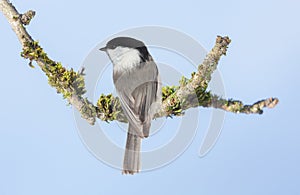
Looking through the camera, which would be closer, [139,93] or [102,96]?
[102,96]

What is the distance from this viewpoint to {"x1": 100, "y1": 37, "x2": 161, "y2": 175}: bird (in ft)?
15.6

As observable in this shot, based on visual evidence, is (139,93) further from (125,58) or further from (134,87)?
(125,58)

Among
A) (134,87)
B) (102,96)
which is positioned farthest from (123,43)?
(102,96)

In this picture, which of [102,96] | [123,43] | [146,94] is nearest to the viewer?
[102,96]

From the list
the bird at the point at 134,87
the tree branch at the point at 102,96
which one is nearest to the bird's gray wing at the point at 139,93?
the bird at the point at 134,87

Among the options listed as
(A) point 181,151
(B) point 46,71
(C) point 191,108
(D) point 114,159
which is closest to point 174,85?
(C) point 191,108

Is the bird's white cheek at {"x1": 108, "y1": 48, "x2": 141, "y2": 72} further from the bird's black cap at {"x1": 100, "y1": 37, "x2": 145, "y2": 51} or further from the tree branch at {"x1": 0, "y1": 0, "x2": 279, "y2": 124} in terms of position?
the tree branch at {"x1": 0, "y1": 0, "x2": 279, "y2": 124}

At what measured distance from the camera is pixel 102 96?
460 cm

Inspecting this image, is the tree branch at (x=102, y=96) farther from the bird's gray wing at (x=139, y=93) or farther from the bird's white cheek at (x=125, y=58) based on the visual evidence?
the bird's white cheek at (x=125, y=58)

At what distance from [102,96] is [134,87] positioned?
601mm

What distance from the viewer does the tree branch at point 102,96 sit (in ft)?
14.2

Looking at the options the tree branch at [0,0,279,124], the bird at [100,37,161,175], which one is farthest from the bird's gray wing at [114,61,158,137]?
the tree branch at [0,0,279,124]

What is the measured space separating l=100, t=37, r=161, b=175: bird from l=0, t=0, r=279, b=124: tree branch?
0.22 metres

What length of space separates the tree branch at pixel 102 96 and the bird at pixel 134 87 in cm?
22
